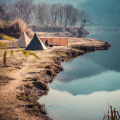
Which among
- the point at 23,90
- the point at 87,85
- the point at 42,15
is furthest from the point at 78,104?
the point at 42,15

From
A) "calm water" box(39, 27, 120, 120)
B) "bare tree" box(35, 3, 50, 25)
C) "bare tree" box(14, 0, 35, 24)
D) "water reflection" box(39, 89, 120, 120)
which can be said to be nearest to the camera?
"water reflection" box(39, 89, 120, 120)

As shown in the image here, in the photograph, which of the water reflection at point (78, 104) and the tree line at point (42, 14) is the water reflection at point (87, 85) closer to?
the water reflection at point (78, 104)

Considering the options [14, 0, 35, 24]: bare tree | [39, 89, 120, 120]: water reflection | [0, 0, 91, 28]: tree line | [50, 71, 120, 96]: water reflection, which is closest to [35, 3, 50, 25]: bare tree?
[0, 0, 91, 28]: tree line

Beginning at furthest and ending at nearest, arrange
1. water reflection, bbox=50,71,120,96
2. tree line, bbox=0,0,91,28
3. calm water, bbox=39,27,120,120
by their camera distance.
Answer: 1. tree line, bbox=0,0,91,28
2. water reflection, bbox=50,71,120,96
3. calm water, bbox=39,27,120,120

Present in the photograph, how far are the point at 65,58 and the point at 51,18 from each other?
7872 centimetres

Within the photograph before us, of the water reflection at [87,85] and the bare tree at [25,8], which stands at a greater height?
the bare tree at [25,8]

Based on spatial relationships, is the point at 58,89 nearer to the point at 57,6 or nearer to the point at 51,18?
the point at 51,18

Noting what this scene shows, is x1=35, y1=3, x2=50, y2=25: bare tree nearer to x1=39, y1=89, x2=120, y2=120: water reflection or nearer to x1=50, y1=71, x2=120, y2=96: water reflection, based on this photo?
x1=50, y1=71, x2=120, y2=96: water reflection

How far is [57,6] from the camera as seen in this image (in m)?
106

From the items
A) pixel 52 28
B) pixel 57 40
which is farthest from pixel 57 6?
pixel 57 40

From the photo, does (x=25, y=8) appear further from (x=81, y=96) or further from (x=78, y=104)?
(x=78, y=104)

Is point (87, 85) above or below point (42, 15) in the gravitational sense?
below

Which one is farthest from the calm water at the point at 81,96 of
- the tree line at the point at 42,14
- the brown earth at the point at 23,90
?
the tree line at the point at 42,14

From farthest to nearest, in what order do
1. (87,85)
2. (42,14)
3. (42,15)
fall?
1. (42,14)
2. (42,15)
3. (87,85)
